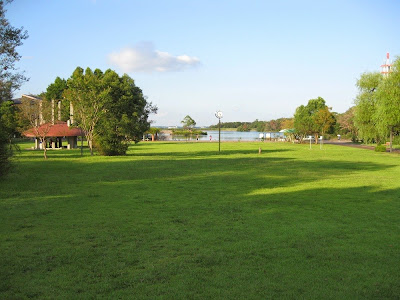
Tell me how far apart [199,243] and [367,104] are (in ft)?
135

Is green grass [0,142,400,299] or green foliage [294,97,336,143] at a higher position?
green foliage [294,97,336,143]

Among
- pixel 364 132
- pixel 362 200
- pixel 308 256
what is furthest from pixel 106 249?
pixel 364 132

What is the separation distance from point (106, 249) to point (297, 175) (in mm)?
13984

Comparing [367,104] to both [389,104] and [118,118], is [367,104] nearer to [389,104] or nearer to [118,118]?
[389,104]

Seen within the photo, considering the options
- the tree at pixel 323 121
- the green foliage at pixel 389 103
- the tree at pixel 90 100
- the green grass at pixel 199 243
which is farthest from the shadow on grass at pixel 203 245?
the tree at pixel 323 121

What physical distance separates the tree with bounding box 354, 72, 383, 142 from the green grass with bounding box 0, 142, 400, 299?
31.3 metres

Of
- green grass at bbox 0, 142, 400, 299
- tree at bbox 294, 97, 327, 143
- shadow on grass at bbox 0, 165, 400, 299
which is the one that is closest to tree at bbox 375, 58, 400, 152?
green grass at bbox 0, 142, 400, 299

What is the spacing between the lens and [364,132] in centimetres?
4434

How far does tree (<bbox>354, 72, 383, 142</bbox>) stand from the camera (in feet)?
142

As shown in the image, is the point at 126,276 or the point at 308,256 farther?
the point at 308,256

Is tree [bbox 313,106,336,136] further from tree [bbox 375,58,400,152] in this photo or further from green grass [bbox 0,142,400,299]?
green grass [bbox 0,142,400,299]

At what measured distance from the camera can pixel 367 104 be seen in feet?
143

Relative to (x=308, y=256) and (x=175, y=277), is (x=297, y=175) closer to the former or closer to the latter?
(x=308, y=256)

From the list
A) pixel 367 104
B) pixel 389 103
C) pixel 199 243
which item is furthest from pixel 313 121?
pixel 199 243
